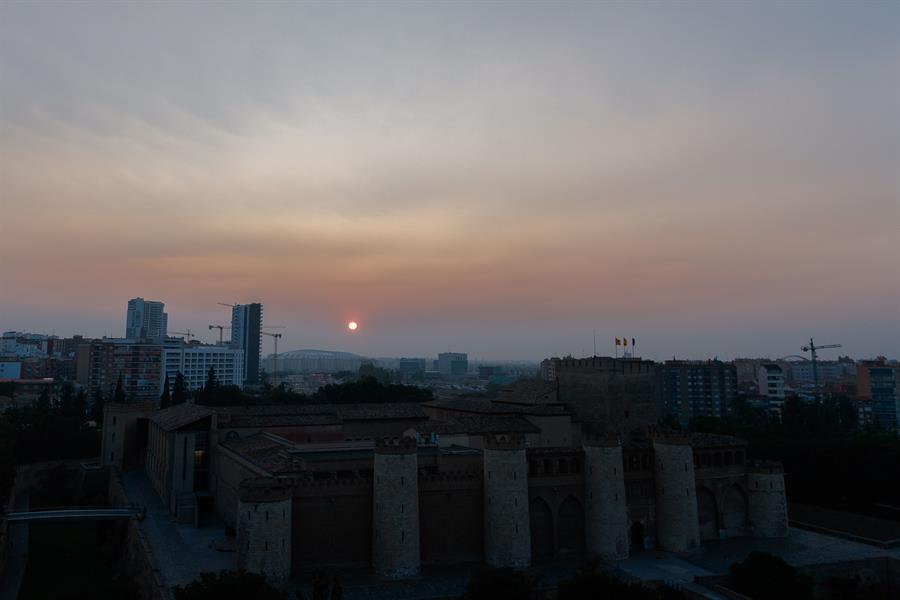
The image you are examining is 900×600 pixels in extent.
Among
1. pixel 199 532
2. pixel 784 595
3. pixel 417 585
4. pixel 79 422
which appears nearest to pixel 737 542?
pixel 784 595

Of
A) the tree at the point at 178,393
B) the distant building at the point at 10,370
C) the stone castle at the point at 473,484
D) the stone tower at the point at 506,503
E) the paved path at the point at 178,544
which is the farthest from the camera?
the distant building at the point at 10,370

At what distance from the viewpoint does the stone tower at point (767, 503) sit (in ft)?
123

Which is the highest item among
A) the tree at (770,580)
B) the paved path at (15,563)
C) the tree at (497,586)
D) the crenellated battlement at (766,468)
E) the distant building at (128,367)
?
the distant building at (128,367)

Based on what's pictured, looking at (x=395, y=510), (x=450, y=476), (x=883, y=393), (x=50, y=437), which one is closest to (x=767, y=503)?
(x=450, y=476)

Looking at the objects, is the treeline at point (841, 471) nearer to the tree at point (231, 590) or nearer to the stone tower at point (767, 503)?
the stone tower at point (767, 503)

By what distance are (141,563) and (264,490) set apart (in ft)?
31.5

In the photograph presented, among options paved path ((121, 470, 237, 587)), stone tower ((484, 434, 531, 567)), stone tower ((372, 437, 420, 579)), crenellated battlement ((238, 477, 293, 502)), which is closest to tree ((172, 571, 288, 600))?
crenellated battlement ((238, 477, 293, 502))

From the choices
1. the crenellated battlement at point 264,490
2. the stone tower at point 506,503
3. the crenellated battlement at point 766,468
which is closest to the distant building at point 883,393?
the crenellated battlement at point 766,468

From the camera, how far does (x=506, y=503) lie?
3178 centimetres

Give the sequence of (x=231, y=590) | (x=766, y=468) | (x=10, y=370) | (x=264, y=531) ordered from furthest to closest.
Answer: (x=10, y=370), (x=766, y=468), (x=264, y=531), (x=231, y=590)

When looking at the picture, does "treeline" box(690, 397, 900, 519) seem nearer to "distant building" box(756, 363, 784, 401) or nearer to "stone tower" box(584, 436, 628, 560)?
"stone tower" box(584, 436, 628, 560)

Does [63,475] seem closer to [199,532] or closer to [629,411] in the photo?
[199,532]

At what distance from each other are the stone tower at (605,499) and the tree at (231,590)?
17.4m

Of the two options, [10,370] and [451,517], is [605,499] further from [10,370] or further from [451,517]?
[10,370]
